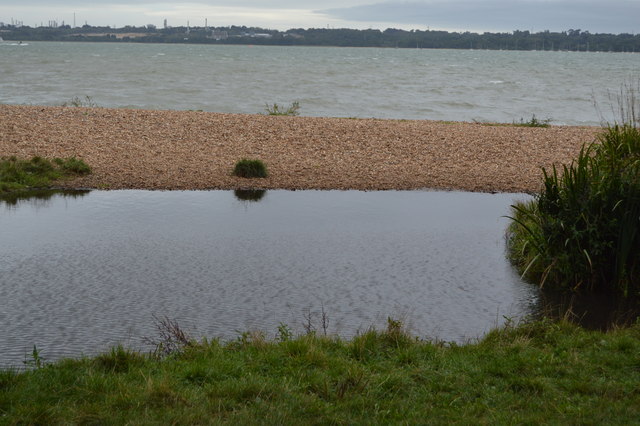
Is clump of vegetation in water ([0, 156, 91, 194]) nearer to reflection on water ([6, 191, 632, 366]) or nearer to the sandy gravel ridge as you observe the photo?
the sandy gravel ridge

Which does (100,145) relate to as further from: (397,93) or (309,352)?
(397,93)

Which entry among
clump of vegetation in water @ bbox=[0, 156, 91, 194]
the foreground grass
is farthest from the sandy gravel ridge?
the foreground grass

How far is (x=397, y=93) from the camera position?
147 feet

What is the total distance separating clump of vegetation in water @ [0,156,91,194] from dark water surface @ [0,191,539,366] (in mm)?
901

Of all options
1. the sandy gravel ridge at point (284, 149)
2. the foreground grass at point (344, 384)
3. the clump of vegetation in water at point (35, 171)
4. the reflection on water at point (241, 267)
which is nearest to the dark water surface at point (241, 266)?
the reflection on water at point (241, 267)

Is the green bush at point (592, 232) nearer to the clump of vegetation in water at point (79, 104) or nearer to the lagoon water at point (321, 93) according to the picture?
the clump of vegetation in water at point (79, 104)

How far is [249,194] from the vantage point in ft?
41.9

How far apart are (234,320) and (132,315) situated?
93 centimetres

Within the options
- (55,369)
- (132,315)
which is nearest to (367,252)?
(132,315)

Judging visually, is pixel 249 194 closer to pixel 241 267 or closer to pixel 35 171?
pixel 35 171

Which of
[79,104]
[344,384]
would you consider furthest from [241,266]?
[79,104]

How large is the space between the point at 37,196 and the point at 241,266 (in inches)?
210

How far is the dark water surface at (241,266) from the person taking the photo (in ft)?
22.4

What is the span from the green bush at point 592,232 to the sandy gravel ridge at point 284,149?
202 inches
